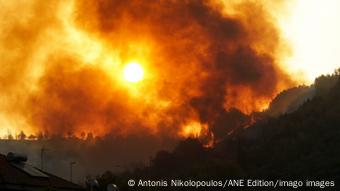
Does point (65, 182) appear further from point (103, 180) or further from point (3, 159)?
point (103, 180)

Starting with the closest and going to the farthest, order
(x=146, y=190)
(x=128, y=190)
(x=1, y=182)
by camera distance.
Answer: (x=1, y=182)
(x=128, y=190)
(x=146, y=190)

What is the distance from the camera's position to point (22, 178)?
2657 inches

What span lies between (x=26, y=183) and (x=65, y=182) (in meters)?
9.73

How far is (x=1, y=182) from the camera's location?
207ft

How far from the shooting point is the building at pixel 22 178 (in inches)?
2544

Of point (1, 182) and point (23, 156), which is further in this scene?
point (23, 156)

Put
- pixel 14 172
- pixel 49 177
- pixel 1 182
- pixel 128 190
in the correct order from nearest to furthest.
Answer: pixel 1 182 < pixel 14 172 < pixel 49 177 < pixel 128 190

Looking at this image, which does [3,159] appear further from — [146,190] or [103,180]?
[146,190]

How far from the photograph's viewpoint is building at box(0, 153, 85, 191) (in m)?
64.6

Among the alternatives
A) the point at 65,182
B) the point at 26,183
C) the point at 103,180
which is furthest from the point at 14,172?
the point at 103,180

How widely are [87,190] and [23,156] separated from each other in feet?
27.8

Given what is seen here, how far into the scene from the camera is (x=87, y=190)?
245 ft

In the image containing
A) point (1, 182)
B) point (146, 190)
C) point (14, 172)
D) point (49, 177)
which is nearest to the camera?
point (1, 182)

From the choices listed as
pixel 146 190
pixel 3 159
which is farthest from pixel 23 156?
pixel 146 190
